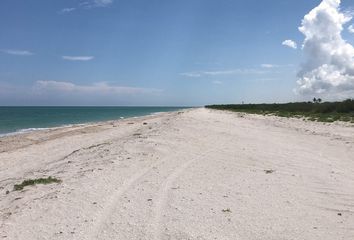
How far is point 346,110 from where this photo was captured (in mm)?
40125

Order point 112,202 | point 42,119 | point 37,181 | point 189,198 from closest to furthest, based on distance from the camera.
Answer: point 112,202 → point 189,198 → point 37,181 → point 42,119

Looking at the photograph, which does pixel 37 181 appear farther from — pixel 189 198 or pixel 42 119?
pixel 42 119

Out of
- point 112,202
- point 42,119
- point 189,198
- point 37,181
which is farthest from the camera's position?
point 42,119

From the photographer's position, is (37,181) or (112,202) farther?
(37,181)

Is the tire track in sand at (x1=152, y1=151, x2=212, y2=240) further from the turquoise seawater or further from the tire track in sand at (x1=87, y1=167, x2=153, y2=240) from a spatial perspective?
the turquoise seawater

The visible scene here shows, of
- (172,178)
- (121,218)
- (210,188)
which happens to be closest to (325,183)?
A: (210,188)

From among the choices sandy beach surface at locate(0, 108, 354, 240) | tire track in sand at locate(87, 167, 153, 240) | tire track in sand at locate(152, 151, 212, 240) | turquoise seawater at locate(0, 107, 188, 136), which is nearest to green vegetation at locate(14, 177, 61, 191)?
sandy beach surface at locate(0, 108, 354, 240)

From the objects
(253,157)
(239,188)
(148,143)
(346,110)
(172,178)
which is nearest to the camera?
(239,188)

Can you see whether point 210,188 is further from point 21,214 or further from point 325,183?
point 21,214

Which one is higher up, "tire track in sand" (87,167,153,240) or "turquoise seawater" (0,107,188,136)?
"tire track in sand" (87,167,153,240)

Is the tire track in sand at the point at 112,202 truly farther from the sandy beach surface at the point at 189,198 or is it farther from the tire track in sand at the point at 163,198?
the tire track in sand at the point at 163,198

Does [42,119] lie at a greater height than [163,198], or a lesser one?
lesser

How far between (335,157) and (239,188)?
5.39 meters

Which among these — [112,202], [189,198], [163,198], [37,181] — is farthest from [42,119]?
[189,198]
